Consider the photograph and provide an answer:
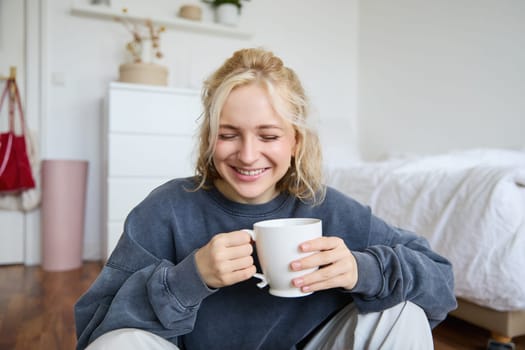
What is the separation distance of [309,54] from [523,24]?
157 cm

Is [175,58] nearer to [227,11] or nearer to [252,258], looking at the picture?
[227,11]

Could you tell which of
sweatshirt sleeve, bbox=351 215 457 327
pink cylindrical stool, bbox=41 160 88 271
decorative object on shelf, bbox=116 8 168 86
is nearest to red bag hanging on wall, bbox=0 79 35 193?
pink cylindrical stool, bbox=41 160 88 271

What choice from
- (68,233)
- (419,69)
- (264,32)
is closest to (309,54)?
(264,32)

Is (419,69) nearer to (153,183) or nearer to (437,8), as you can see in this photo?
(437,8)

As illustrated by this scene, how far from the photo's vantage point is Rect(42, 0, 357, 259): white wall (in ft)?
9.16

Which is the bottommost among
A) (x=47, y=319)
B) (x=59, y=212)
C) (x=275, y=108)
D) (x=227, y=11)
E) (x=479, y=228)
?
(x=47, y=319)

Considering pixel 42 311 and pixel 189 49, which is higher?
pixel 189 49

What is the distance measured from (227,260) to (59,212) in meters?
2.26

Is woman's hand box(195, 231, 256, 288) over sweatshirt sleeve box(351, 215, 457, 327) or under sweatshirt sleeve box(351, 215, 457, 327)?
over

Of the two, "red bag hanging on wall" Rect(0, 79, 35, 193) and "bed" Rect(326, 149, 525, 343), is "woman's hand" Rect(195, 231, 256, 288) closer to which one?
"bed" Rect(326, 149, 525, 343)

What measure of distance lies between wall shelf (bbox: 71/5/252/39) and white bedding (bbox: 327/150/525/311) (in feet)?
6.36

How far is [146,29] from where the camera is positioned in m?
2.98

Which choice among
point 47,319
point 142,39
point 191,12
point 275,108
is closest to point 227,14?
point 191,12

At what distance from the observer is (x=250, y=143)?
0.79 metres
